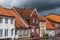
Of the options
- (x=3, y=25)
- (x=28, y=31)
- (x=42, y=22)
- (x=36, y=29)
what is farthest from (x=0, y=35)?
(x=42, y=22)

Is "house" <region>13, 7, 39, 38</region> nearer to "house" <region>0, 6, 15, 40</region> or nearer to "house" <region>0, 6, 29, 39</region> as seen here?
"house" <region>0, 6, 29, 39</region>

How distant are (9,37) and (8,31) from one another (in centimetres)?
163

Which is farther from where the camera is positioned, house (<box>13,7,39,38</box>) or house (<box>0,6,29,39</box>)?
house (<box>13,7,39,38</box>)

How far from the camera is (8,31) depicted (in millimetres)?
65062

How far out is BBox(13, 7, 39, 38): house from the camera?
77.7 meters

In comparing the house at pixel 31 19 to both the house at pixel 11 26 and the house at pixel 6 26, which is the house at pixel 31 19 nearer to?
the house at pixel 11 26

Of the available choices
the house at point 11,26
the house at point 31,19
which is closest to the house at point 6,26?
the house at point 11,26

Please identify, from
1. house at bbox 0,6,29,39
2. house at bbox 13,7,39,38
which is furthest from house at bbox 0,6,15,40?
house at bbox 13,7,39,38

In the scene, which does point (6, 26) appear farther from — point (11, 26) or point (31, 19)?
point (31, 19)

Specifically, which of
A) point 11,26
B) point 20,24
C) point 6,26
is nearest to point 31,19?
point 20,24

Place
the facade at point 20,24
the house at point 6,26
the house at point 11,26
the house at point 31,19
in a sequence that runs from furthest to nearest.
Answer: the house at point 31,19 < the facade at point 20,24 < the house at point 11,26 < the house at point 6,26

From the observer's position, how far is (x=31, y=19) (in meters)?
78.3

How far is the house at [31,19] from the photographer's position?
77.7m

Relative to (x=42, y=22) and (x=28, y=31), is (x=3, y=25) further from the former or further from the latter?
(x=42, y=22)
